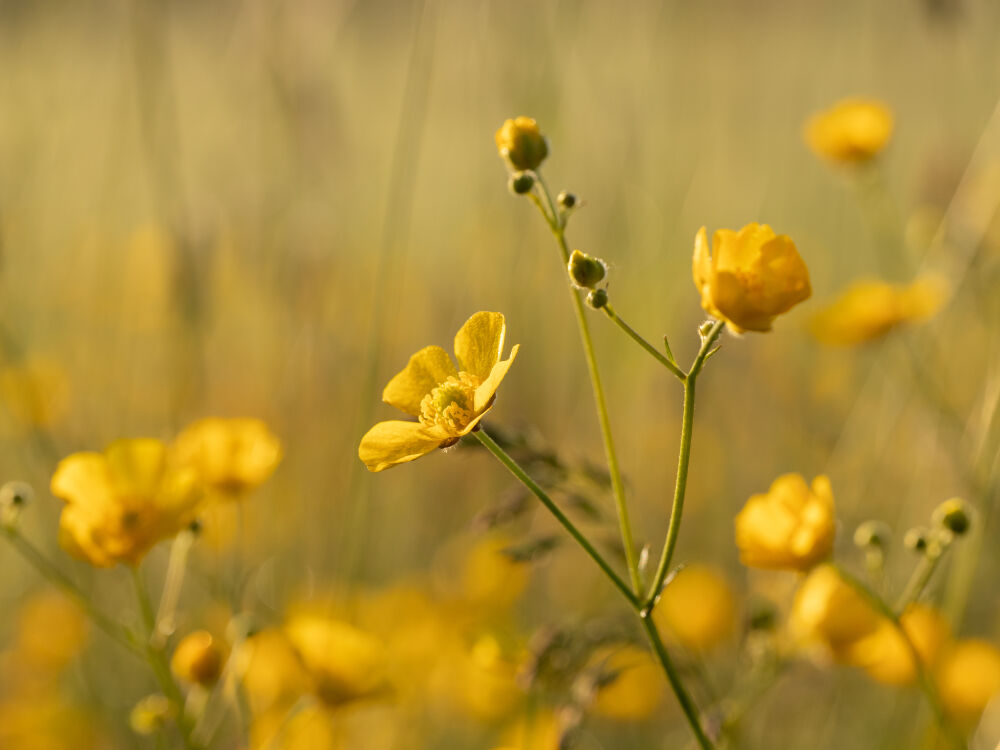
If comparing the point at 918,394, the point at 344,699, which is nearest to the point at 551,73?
the point at 918,394

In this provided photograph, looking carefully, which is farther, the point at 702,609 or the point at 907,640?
the point at 702,609

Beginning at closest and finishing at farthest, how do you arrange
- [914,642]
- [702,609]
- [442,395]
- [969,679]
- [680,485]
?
1. [680,485]
2. [442,395]
3. [914,642]
4. [969,679]
5. [702,609]

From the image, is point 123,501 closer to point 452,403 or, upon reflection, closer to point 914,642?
point 452,403

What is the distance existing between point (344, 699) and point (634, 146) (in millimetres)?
1475

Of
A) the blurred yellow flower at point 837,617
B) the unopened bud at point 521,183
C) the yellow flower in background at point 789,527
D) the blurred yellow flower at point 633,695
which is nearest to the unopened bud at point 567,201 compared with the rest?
the unopened bud at point 521,183

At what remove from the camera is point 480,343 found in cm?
96

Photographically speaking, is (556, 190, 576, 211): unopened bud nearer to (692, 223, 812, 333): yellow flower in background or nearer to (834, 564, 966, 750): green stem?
(692, 223, 812, 333): yellow flower in background

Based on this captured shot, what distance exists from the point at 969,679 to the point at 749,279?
1.36m

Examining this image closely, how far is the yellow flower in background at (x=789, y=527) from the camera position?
101 cm

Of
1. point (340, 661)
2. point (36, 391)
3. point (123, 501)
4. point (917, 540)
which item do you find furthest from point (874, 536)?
point (36, 391)

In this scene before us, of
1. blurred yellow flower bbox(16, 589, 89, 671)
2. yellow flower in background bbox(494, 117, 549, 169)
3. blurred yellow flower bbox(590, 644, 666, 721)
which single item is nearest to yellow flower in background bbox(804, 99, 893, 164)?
blurred yellow flower bbox(590, 644, 666, 721)

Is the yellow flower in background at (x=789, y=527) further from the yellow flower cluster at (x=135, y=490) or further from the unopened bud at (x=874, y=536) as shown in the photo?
the yellow flower cluster at (x=135, y=490)

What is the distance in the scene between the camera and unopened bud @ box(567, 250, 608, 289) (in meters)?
0.87

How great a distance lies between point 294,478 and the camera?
2748 millimetres
